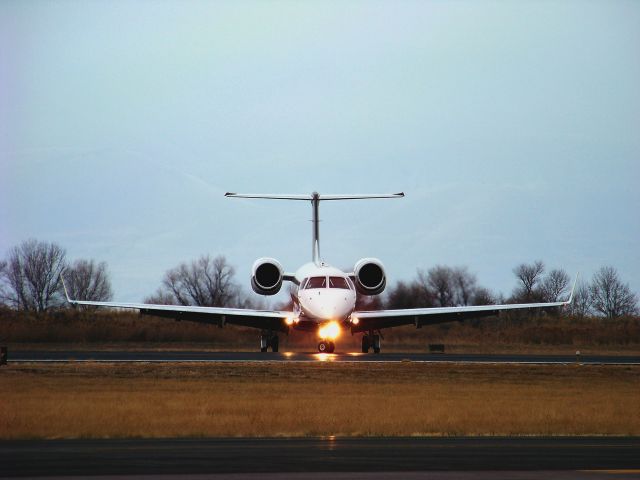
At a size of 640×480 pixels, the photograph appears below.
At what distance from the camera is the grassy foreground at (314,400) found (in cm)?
2182

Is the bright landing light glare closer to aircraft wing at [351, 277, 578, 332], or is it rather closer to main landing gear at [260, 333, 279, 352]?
aircraft wing at [351, 277, 578, 332]

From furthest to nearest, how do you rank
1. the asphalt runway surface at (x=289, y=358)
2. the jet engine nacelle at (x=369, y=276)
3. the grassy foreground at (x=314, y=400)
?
the jet engine nacelle at (x=369, y=276) < the asphalt runway surface at (x=289, y=358) < the grassy foreground at (x=314, y=400)

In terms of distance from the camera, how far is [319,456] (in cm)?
1667

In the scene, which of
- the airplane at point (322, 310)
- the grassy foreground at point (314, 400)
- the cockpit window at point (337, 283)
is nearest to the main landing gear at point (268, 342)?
the airplane at point (322, 310)

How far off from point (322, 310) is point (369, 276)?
4.94 metres

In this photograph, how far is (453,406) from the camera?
2580cm

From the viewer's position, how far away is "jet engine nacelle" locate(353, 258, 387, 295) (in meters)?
49.3

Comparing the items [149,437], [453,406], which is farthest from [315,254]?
[149,437]

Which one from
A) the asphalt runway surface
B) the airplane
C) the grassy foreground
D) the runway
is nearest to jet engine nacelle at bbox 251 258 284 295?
the airplane

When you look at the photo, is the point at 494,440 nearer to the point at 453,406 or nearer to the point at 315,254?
the point at 453,406

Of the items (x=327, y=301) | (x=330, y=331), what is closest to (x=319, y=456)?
(x=327, y=301)

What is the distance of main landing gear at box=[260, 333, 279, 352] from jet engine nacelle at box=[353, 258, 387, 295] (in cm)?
428

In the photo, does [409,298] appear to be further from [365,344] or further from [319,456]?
[319,456]

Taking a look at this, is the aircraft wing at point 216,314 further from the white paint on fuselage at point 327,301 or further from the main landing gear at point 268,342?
the white paint on fuselage at point 327,301
